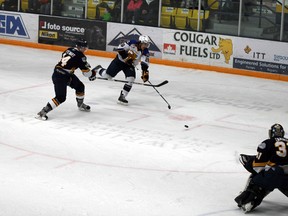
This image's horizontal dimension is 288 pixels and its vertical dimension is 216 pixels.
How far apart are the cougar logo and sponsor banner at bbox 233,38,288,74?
0.43 feet

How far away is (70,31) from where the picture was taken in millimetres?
17891

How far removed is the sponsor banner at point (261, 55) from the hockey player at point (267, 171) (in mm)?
7825

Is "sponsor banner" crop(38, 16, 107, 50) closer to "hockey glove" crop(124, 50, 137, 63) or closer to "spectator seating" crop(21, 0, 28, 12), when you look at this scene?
"spectator seating" crop(21, 0, 28, 12)

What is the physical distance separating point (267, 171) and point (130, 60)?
5.50 meters

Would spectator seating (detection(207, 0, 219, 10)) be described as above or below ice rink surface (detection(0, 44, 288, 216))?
above

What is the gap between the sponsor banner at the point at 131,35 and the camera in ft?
54.8

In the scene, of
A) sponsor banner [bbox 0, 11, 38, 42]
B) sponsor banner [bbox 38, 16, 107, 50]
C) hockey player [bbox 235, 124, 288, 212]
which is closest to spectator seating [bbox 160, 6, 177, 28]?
sponsor banner [bbox 38, 16, 107, 50]

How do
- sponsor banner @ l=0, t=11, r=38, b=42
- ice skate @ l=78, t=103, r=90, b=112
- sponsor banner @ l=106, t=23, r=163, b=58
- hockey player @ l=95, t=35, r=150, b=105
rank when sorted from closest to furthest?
1. ice skate @ l=78, t=103, r=90, b=112
2. hockey player @ l=95, t=35, r=150, b=105
3. sponsor banner @ l=106, t=23, r=163, b=58
4. sponsor banner @ l=0, t=11, r=38, b=42

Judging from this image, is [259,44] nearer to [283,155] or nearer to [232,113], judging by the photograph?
[232,113]

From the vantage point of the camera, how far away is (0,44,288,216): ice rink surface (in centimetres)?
775

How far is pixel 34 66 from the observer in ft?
52.0

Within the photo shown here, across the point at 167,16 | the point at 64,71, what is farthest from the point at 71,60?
the point at 167,16

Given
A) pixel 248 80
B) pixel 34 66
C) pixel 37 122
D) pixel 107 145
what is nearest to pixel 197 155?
pixel 107 145

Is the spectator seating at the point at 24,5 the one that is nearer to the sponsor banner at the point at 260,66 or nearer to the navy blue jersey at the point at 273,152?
the sponsor banner at the point at 260,66
